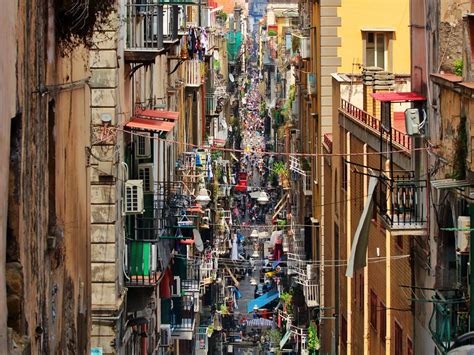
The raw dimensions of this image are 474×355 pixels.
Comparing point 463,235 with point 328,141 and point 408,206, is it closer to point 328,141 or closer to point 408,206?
point 408,206

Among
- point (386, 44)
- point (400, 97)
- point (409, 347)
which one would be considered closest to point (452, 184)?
point (400, 97)

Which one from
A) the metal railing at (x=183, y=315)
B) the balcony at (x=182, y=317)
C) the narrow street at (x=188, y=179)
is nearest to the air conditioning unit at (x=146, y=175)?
the narrow street at (x=188, y=179)

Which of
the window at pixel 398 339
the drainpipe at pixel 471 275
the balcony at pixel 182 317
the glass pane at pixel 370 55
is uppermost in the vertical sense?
the glass pane at pixel 370 55

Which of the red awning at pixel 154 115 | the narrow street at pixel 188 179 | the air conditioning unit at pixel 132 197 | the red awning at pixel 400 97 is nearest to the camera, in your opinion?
the narrow street at pixel 188 179

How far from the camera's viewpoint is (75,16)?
13.8 metres

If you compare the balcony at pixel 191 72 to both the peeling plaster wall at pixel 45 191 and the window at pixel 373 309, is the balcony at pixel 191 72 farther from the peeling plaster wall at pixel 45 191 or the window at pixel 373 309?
the peeling plaster wall at pixel 45 191

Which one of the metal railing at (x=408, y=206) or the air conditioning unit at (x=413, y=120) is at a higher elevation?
the air conditioning unit at (x=413, y=120)

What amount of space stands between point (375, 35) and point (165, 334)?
926cm

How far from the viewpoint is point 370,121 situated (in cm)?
2777

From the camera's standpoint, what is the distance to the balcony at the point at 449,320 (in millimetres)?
16453

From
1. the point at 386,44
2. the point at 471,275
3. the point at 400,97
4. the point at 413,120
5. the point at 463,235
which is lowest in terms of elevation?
the point at 471,275

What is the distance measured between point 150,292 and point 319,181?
15.7 metres

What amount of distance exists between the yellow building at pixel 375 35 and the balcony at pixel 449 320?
20.5 metres

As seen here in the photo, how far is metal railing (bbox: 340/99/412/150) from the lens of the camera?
933 inches
